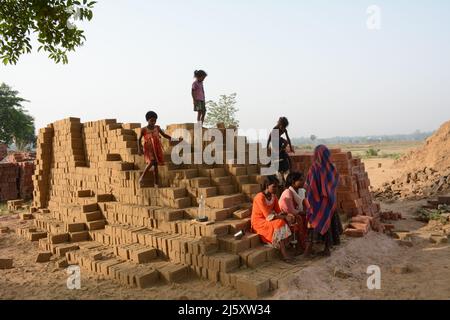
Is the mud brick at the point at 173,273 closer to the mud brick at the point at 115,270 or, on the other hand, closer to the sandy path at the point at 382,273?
the mud brick at the point at 115,270

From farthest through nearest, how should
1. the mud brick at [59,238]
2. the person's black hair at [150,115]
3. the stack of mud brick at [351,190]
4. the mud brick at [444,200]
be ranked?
the mud brick at [444,200] < the mud brick at [59,238] < the person's black hair at [150,115] < the stack of mud brick at [351,190]

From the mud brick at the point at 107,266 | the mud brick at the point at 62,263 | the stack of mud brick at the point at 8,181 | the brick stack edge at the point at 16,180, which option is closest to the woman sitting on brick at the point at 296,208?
the mud brick at the point at 107,266

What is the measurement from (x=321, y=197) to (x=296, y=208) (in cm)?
41

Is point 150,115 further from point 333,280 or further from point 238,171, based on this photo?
point 333,280

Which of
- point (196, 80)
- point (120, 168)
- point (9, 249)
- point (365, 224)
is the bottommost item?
point (9, 249)

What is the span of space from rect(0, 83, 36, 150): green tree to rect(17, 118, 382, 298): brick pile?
68.5ft

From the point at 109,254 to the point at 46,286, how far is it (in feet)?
3.55

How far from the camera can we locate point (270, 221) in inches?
188

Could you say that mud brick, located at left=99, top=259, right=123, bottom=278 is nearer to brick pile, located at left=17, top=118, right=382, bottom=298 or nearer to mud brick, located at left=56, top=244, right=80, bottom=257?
brick pile, located at left=17, top=118, right=382, bottom=298

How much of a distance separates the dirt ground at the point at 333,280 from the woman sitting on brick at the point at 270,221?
40cm

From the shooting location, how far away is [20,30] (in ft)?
18.0

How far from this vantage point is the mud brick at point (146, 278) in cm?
447

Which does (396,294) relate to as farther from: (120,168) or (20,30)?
(20,30)
